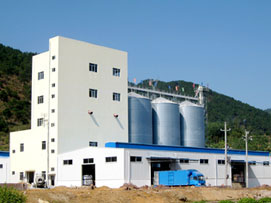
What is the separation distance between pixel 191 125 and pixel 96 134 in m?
18.9

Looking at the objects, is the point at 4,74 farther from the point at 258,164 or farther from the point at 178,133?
the point at 258,164

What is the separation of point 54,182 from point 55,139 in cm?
572

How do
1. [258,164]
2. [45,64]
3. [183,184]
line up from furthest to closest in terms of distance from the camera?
[258,164] → [45,64] → [183,184]

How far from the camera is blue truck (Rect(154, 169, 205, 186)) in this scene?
5319cm

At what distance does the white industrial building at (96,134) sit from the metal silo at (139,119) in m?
0.15

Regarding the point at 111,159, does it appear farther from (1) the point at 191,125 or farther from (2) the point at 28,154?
(1) the point at 191,125

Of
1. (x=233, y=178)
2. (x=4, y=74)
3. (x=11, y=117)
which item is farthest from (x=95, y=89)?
(x=4, y=74)

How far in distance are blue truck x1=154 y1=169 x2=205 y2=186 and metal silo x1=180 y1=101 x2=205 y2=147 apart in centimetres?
1886

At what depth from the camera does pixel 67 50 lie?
61625 millimetres

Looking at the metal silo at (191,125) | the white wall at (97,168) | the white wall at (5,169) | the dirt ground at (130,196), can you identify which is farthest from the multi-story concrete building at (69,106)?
the dirt ground at (130,196)

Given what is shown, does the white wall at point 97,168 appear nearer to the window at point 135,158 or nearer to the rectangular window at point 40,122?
the window at point 135,158

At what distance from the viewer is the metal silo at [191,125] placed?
73312 millimetres

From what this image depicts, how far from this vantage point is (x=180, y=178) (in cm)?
5341

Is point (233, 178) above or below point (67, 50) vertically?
below
